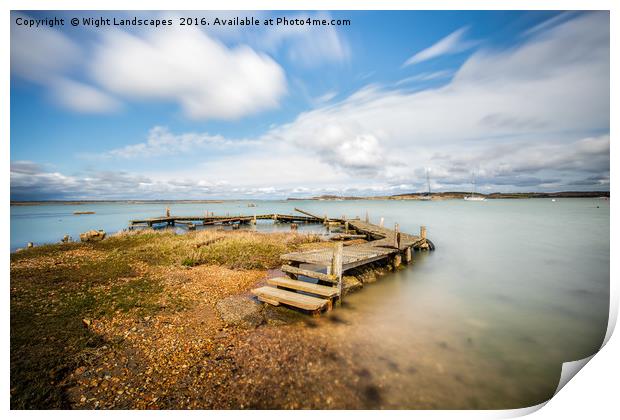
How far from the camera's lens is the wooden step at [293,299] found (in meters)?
8.15

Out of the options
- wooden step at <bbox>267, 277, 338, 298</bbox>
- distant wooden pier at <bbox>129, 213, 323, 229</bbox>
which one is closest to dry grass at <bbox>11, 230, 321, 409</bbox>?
wooden step at <bbox>267, 277, 338, 298</bbox>

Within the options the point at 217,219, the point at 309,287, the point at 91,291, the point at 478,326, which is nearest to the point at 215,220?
the point at 217,219

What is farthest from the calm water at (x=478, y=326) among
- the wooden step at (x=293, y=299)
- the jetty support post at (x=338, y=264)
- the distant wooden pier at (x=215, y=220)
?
the distant wooden pier at (x=215, y=220)

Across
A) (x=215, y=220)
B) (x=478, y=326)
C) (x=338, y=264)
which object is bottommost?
(x=478, y=326)

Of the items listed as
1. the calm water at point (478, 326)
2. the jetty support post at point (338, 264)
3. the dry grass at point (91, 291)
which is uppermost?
the jetty support post at point (338, 264)

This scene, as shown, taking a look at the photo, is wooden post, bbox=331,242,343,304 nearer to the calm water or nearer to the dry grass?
the calm water

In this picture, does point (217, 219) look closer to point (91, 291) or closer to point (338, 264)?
point (91, 291)

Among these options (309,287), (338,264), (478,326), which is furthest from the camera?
(338,264)

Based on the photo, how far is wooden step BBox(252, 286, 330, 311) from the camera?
8148 millimetres

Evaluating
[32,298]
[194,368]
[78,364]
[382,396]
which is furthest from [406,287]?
[32,298]

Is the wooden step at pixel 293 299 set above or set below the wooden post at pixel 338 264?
below

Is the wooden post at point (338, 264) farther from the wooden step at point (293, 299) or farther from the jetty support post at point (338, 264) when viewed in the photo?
the wooden step at point (293, 299)

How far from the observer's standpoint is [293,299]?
27.8 ft
